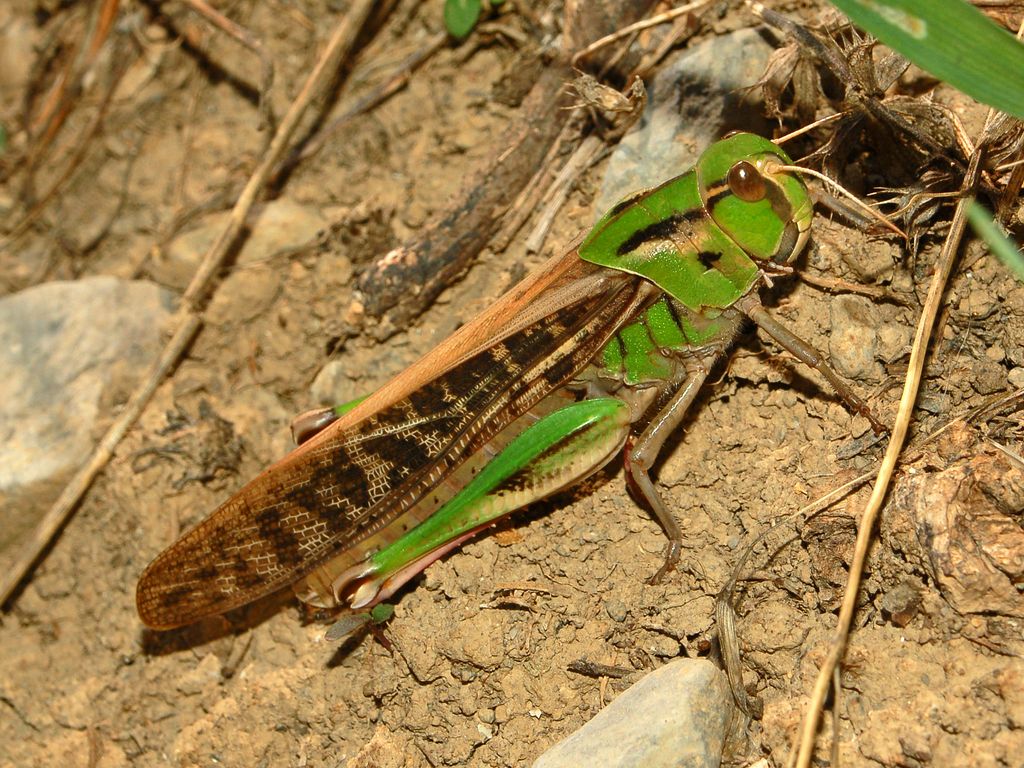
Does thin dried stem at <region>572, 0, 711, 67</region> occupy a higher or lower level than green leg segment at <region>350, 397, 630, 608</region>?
higher

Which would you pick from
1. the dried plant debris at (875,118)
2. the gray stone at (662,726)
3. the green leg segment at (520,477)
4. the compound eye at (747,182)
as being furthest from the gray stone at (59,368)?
the dried plant debris at (875,118)

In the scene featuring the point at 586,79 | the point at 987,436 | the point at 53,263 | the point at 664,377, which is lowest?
the point at 53,263

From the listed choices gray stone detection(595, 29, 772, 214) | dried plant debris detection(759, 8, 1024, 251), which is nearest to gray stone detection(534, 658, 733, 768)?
dried plant debris detection(759, 8, 1024, 251)

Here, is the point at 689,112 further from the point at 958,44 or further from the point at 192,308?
the point at 192,308

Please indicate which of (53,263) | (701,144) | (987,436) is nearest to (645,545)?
(987,436)

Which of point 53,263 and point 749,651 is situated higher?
point 749,651

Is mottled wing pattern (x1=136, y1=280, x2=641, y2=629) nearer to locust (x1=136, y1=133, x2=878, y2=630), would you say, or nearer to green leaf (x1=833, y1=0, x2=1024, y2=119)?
locust (x1=136, y1=133, x2=878, y2=630)

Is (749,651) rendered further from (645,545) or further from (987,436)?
(987,436)
